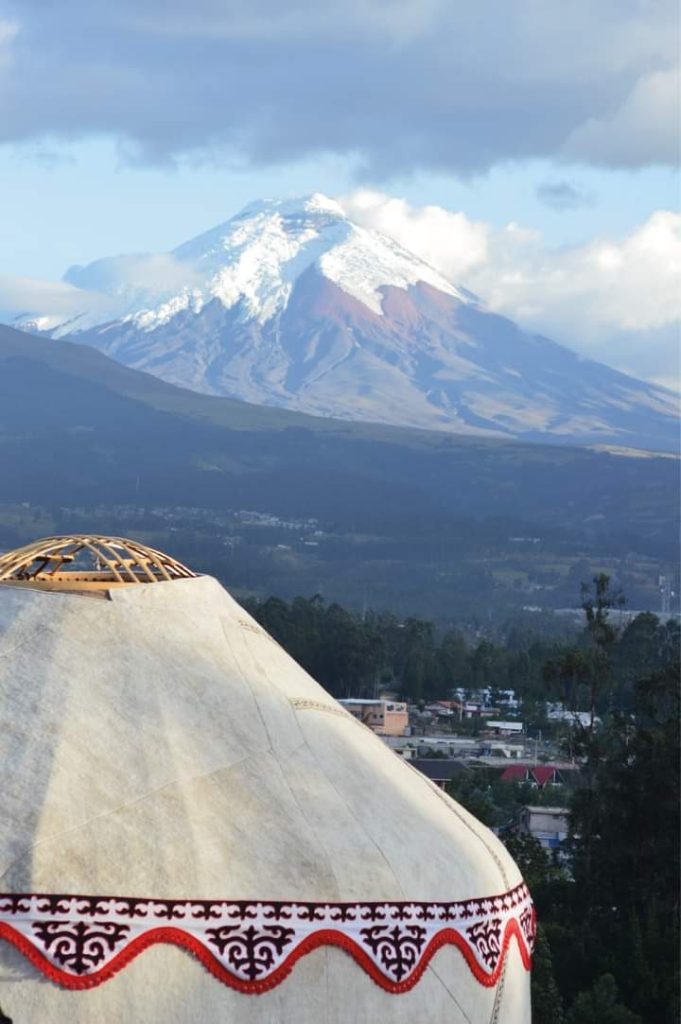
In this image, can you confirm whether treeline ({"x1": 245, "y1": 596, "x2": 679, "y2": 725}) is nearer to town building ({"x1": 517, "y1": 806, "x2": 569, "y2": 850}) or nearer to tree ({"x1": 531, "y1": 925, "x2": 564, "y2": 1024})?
town building ({"x1": 517, "y1": 806, "x2": 569, "y2": 850})

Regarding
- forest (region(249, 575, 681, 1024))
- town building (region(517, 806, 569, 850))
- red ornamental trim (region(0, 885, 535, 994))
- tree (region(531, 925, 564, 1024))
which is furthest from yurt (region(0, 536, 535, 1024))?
town building (region(517, 806, 569, 850))

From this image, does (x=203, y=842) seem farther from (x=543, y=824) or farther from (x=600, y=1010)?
(x=543, y=824)

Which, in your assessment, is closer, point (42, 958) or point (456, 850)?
point (42, 958)

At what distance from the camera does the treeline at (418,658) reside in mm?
68875

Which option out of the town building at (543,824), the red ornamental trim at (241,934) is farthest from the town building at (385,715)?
the red ornamental trim at (241,934)

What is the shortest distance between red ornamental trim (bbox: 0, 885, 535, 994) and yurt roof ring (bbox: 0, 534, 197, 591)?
89.0 inches

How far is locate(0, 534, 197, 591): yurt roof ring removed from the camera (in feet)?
40.2

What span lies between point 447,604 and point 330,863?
152 meters

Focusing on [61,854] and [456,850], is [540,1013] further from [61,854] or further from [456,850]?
[61,854]

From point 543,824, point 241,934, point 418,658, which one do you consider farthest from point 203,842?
point 418,658

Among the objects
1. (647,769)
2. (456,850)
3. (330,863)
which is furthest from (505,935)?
(647,769)

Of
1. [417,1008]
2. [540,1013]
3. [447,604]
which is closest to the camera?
[417,1008]

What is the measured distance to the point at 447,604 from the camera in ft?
534

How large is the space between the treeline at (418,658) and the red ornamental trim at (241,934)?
→ 1954 inches
